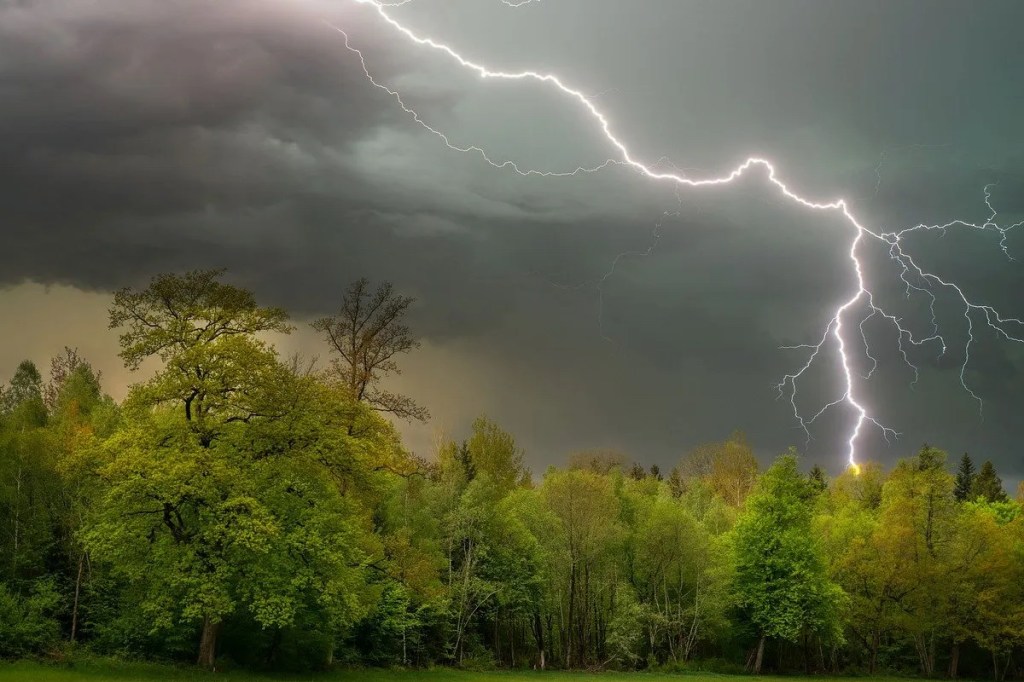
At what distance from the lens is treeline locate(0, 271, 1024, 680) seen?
106ft

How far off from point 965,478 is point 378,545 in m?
83.8

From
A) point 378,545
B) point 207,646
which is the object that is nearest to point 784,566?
point 378,545

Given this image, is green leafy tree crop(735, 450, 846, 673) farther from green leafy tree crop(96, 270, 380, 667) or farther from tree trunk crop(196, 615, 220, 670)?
tree trunk crop(196, 615, 220, 670)

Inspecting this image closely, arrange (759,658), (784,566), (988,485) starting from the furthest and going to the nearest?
(988,485) < (759,658) < (784,566)

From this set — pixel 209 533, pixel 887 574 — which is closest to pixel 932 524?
pixel 887 574

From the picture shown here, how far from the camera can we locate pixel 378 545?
127 feet

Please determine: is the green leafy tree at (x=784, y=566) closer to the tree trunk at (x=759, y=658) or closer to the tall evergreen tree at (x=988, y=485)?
the tree trunk at (x=759, y=658)

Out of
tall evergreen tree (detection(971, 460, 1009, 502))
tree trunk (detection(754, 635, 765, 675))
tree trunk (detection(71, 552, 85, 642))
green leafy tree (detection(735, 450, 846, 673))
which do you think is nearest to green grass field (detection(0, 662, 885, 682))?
tree trunk (detection(71, 552, 85, 642))

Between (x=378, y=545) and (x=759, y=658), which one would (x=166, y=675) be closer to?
(x=378, y=545)

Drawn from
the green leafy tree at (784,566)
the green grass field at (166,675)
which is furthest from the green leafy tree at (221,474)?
the green leafy tree at (784,566)

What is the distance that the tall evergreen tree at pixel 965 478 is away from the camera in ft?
323

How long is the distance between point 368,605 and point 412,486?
627 inches

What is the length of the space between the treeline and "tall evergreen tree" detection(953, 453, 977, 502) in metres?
20.9

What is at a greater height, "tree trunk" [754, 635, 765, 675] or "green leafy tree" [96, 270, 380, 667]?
"green leafy tree" [96, 270, 380, 667]
